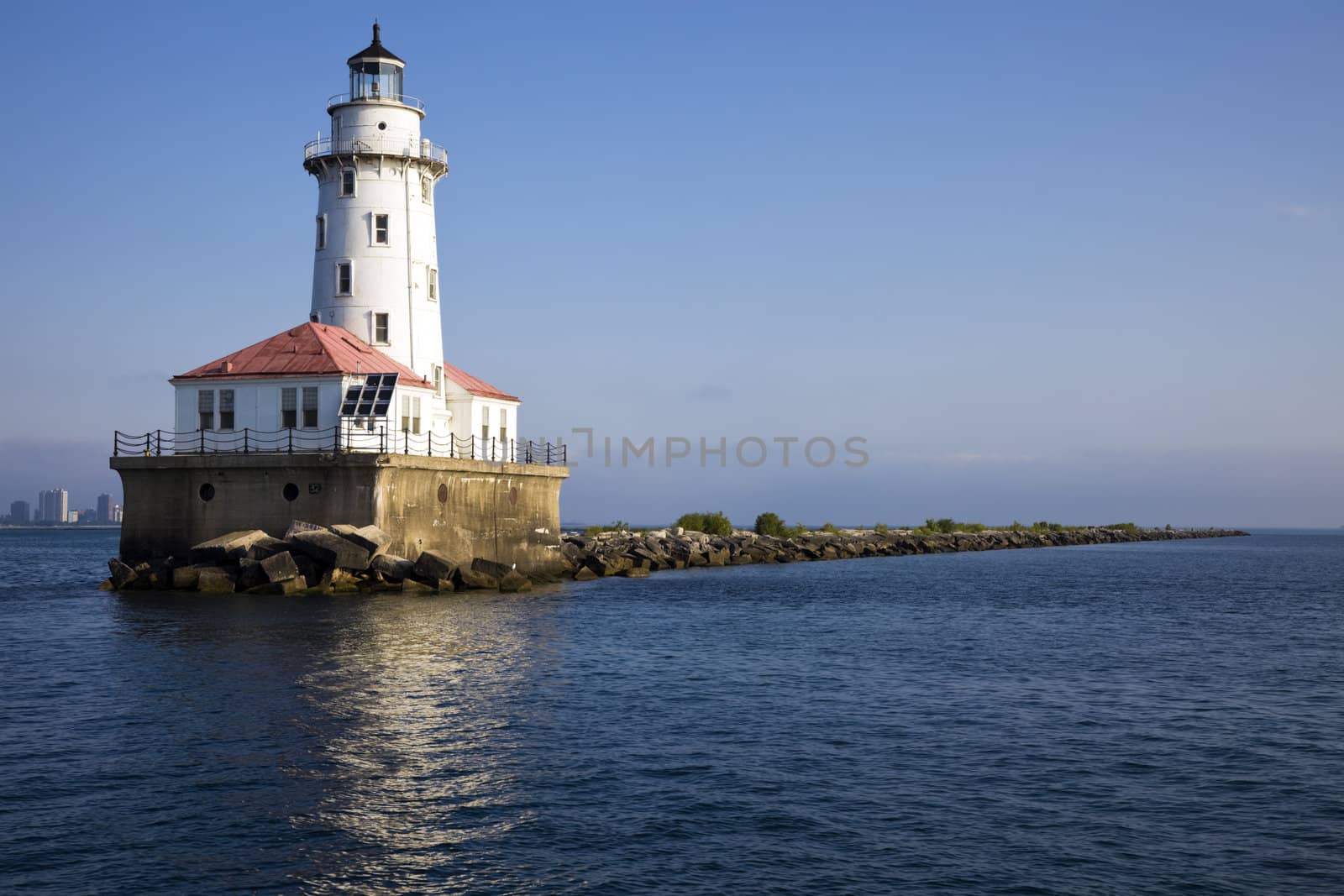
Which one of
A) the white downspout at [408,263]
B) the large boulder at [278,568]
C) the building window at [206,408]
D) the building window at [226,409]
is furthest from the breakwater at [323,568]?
the white downspout at [408,263]

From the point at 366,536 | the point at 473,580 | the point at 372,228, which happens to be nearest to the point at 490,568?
the point at 473,580

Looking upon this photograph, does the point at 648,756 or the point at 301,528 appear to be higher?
the point at 301,528

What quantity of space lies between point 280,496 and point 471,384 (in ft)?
44.5

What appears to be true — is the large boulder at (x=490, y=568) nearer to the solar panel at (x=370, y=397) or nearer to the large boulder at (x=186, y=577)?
the solar panel at (x=370, y=397)

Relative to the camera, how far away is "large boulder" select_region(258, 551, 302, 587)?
33250mm

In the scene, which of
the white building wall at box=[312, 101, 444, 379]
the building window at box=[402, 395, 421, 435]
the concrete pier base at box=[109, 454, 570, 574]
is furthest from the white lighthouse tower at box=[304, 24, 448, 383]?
the concrete pier base at box=[109, 454, 570, 574]

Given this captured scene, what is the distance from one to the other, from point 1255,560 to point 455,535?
218 ft

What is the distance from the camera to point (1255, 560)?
84.6 metres

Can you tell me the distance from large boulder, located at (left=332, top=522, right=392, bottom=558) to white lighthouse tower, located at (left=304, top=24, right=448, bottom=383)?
984cm

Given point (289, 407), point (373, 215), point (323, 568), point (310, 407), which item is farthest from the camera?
point (373, 215)

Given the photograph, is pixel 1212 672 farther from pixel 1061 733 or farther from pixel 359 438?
pixel 359 438

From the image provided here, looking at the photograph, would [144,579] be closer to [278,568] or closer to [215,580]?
[215,580]

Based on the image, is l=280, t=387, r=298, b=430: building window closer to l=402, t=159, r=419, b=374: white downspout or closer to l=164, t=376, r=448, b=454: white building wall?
l=164, t=376, r=448, b=454: white building wall

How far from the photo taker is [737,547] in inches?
2625
